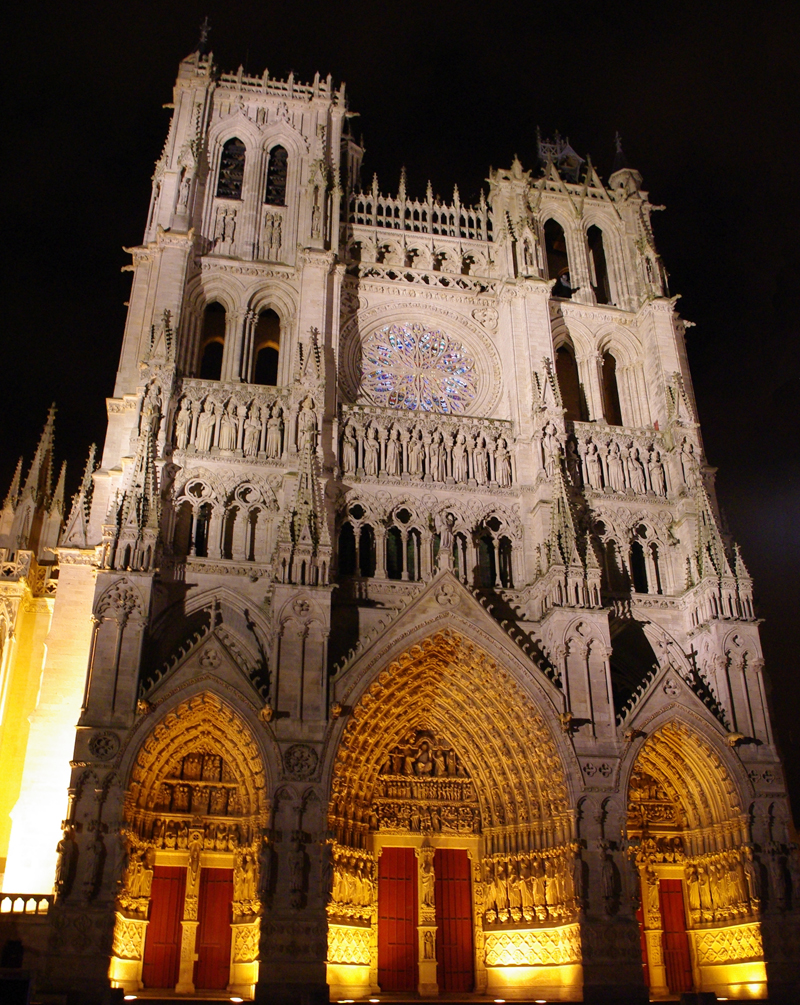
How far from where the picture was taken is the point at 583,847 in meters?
17.8

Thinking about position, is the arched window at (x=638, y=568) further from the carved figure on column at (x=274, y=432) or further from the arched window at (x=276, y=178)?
the arched window at (x=276, y=178)

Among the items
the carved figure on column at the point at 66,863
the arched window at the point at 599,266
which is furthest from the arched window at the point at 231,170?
the carved figure on column at the point at 66,863

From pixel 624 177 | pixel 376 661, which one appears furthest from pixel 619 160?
pixel 376 661

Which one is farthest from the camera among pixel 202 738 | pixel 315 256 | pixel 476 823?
pixel 315 256

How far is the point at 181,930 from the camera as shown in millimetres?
18156

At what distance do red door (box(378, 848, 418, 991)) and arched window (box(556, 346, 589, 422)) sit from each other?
483 inches

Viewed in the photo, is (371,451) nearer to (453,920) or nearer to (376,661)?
(376,661)

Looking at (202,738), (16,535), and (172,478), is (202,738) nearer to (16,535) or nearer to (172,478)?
(172,478)

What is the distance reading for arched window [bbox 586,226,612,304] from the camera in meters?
27.7

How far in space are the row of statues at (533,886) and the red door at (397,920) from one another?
1562 mm

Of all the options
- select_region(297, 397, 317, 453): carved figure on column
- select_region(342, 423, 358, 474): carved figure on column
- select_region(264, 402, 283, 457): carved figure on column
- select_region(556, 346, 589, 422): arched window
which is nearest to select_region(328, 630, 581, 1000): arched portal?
select_region(342, 423, 358, 474): carved figure on column

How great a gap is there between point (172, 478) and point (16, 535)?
4.64 meters

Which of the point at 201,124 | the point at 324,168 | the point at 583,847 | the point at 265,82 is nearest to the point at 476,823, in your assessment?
the point at 583,847

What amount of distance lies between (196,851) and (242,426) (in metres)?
9.41
